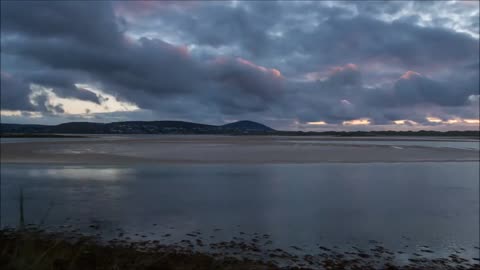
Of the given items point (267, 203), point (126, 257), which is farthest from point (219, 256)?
point (267, 203)

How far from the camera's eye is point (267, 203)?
13.6 metres

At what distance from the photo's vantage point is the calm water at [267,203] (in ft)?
32.7

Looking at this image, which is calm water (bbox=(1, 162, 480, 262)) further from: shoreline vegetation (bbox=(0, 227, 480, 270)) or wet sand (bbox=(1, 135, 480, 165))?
wet sand (bbox=(1, 135, 480, 165))

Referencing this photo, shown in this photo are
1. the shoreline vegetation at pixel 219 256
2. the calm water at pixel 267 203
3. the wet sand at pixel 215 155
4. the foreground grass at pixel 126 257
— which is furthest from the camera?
the wet sand at pixel 215 155

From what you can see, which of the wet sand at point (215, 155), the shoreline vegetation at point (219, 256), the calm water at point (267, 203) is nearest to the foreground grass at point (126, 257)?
the shoreline vegetation at point (219, 256)

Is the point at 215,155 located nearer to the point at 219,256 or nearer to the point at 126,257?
the point at 219,256

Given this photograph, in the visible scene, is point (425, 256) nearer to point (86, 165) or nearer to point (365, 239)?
point (365, 239)

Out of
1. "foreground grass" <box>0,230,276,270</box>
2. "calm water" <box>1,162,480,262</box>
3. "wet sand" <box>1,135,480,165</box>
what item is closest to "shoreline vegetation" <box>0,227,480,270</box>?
"foreground grass" <box>0,230,276,270</box>

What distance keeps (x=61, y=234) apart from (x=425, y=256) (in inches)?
366

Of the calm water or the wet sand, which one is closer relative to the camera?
the calm water

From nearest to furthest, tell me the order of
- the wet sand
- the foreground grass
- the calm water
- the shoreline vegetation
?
the foreground grass → the shoreline vegetation → the calm water → the wet sand

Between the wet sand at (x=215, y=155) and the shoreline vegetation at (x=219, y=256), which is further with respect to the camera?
the wet sand at (x=215, y=155)

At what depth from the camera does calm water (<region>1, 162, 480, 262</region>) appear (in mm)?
9961

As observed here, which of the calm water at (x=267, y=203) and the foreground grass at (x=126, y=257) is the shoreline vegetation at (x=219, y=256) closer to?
the foreground grass at (x=126, y=257)
